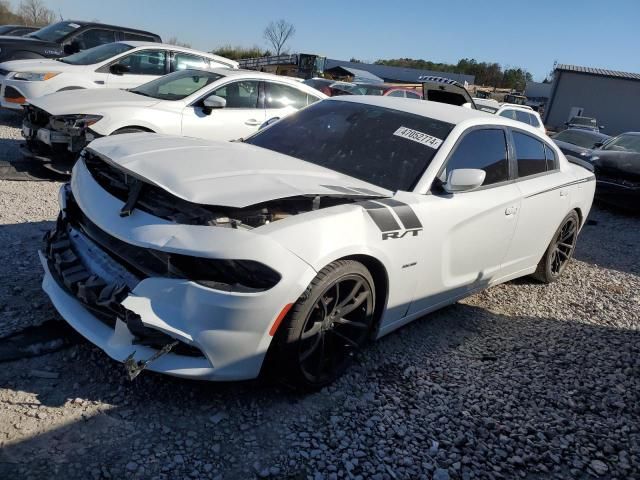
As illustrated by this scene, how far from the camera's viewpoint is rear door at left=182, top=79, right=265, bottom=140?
6.56m

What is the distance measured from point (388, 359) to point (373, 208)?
1055 mm

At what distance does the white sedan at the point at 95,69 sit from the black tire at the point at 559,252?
22.7 feet

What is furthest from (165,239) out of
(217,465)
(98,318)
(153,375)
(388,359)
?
(388,359)

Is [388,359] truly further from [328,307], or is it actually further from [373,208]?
[373,208]

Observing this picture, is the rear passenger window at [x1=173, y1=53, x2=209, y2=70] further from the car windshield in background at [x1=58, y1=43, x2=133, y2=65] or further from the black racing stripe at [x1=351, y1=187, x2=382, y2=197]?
the black racing stripe at [x1=351, y1=187, x2=382, y2=197]

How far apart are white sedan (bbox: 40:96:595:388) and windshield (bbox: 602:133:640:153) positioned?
7620 mm

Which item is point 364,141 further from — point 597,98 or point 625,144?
point 597,98

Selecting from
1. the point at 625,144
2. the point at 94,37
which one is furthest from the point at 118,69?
the point at 625,144

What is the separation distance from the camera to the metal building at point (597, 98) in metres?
37.6

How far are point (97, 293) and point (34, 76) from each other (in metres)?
7.39

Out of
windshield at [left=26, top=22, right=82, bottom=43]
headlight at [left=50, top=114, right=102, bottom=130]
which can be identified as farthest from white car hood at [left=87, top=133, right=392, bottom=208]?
windshield at [left=26, top=22, right=82, bottom=43]

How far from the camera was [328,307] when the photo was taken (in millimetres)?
2756

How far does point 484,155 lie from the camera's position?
384cm

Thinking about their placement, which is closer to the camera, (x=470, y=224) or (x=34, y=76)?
(x=470, y=224)
